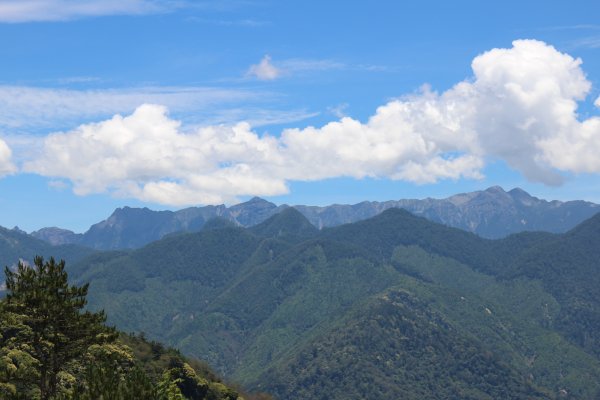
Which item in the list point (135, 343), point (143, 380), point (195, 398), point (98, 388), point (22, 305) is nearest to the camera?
point (98, 388)

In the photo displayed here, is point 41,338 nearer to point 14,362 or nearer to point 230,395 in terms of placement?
point 14,362

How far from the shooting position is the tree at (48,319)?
205ft

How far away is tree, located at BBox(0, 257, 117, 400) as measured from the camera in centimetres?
6256

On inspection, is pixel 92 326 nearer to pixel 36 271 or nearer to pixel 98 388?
pixel 36 271

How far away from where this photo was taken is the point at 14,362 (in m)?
74.6

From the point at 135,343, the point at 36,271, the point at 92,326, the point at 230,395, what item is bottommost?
the point at 230,395

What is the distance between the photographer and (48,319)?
63.1 metres

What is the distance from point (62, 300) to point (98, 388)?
1430cm

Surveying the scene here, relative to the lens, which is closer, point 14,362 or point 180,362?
point 14,362

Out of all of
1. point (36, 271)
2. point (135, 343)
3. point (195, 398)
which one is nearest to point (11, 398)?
point (36, 271)

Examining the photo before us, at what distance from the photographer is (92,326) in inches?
2542

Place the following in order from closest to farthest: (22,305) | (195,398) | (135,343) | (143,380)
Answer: (143,380), (22,305), (195,398), (135,343)

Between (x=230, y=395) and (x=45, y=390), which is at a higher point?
(x=45, y=390)

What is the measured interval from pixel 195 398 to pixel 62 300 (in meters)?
57.2
